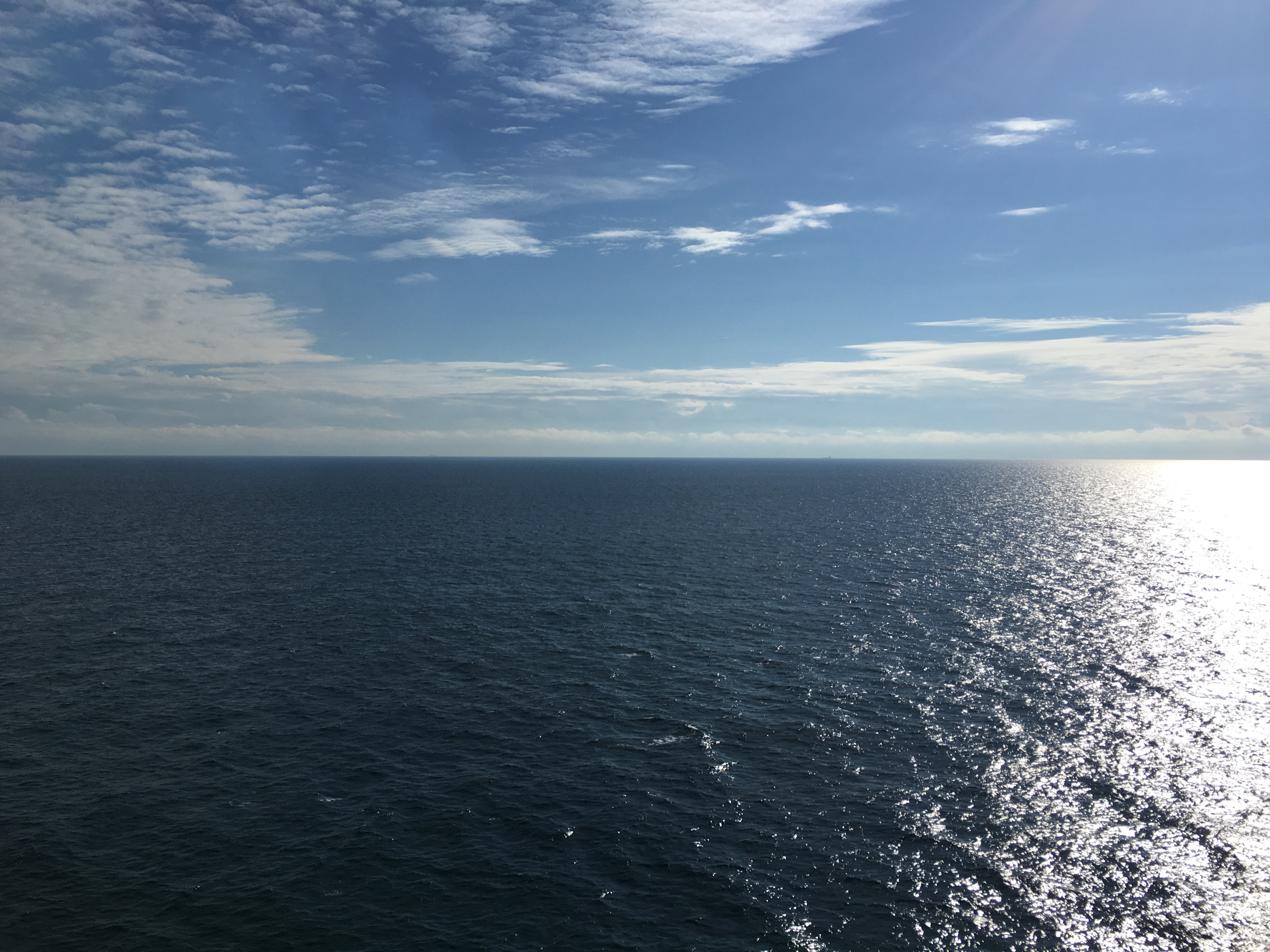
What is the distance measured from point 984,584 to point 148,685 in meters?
108

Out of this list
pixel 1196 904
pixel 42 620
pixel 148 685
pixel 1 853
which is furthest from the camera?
pixel 42 620

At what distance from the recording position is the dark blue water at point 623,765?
3462 centimetres

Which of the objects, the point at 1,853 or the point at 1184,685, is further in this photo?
the point at 1184,685

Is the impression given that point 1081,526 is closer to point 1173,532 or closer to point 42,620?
point 1173,532

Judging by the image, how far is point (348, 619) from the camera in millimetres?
81562

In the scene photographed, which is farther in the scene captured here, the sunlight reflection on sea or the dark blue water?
the sunlight reflection on sea

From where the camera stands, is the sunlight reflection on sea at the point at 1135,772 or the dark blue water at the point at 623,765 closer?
the dark blue water at the point at 623,765

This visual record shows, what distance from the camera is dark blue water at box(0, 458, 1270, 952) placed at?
3462 centimetres

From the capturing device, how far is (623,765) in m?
49.2

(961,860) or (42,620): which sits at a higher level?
(42,620)

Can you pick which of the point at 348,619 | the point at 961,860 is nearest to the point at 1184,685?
the point at 961,860

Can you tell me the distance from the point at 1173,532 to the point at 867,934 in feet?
614

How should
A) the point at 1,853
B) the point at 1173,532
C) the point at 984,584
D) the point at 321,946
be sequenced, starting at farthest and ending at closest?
the point at 1173,532 → the point at 984,584 → the point at 1,853 → the point at 321,946

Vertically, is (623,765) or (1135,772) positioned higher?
(623,765)
